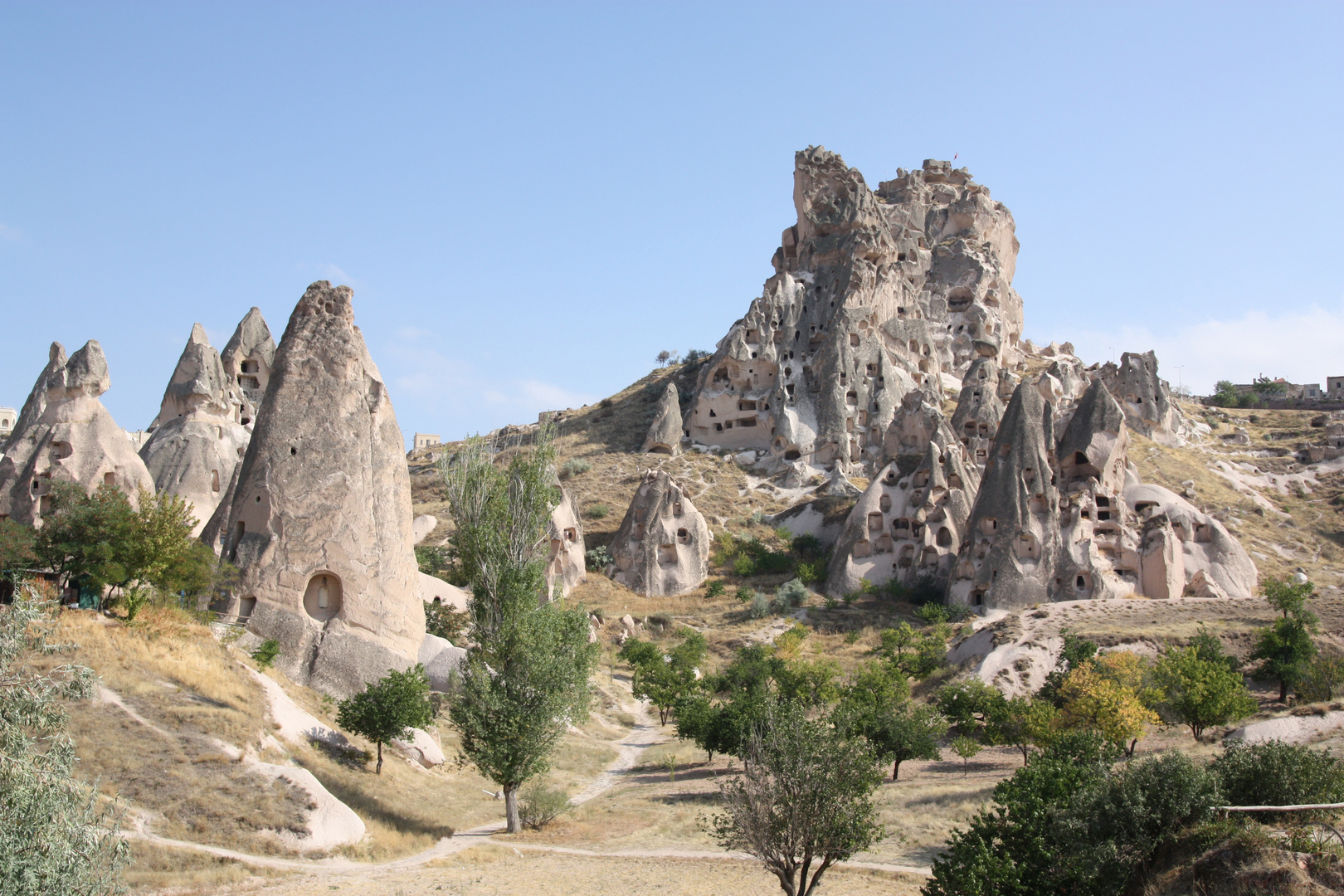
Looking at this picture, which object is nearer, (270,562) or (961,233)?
(270,562)

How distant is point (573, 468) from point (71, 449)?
31504mm

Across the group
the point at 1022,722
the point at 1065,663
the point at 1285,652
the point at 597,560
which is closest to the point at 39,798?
the point at 1022,722

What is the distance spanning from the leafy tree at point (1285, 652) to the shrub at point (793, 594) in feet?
59.4

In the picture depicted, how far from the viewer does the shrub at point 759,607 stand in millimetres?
43750

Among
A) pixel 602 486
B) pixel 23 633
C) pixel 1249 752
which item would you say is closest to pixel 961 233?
pixel 602 486

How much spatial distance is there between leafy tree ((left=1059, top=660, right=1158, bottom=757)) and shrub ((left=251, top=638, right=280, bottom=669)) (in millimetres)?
17730

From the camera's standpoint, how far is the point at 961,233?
291 feet

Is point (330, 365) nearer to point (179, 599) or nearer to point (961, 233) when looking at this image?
point (179, 599)

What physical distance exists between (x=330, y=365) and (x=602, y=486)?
32.0 m

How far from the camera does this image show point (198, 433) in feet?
124

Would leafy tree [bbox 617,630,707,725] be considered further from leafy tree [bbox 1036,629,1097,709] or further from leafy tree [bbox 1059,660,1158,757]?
leafy tree [bbox 1059,660,1158,757]

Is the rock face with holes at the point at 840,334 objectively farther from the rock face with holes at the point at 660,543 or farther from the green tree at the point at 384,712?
the green tree at the point at 384,712

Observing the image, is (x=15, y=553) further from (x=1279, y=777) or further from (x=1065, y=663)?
(x=1065, y=663)

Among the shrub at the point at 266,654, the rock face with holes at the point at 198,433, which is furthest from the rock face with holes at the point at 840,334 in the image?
the shrub at the point at 266,654
